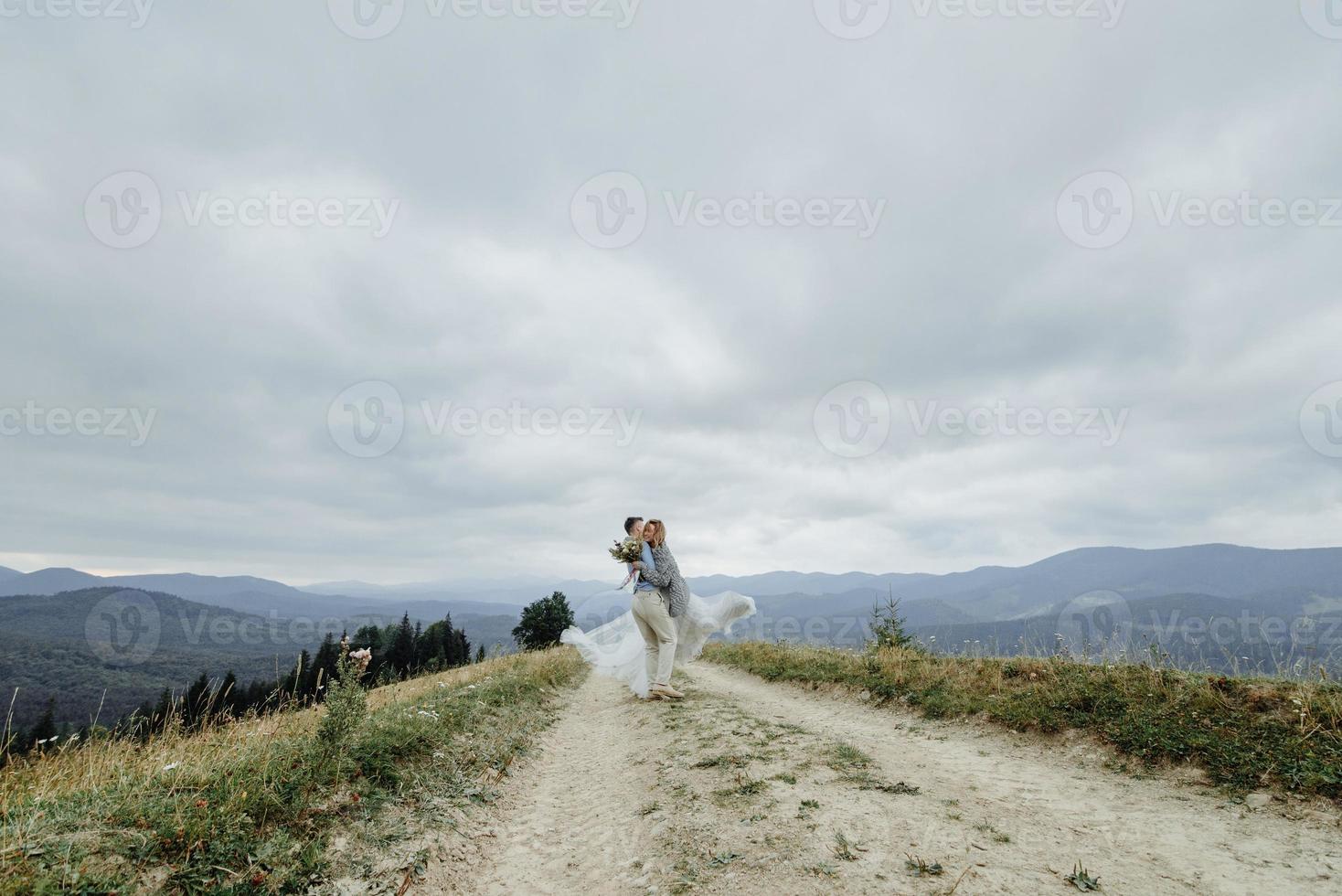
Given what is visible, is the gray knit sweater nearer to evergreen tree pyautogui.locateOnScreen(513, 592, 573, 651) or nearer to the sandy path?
the sandy path

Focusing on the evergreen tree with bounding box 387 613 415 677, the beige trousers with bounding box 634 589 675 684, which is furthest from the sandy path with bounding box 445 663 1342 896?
the evergreen tree with bounding box 387 613 415 677

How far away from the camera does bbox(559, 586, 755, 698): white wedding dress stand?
14.1 m

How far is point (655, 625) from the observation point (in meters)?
13.1

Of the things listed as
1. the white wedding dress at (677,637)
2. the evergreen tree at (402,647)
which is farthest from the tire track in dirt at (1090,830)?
the evergreen tree at (402,647)

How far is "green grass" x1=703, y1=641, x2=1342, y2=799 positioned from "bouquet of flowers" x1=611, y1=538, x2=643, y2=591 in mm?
5792

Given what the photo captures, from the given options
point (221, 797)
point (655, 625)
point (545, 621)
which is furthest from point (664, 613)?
point (545, 621)

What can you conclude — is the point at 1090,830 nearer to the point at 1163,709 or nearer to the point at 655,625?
the point at 1163,709

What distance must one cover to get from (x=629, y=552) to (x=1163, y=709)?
9.45 m

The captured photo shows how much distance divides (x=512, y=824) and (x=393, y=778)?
1.46m

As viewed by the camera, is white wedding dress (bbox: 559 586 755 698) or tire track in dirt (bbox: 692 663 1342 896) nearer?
tire track in dirt (bbox: 692 663 1342 896)

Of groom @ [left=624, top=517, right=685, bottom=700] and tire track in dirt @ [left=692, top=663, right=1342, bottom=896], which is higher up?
groom @ [left=624, top=517, right=685, bottom=700]

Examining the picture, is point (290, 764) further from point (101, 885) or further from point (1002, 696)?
point (1002, 696)

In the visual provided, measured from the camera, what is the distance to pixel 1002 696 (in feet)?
31.4

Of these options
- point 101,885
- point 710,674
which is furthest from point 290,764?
point 710,674
